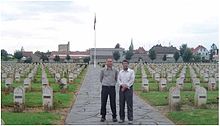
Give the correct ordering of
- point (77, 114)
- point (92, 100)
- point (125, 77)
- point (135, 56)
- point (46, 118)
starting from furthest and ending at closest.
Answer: point (135, 56) < point (92, 100) < point (77, 114) < point (46, 118) < point (125, 77)

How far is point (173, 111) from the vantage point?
13.3m

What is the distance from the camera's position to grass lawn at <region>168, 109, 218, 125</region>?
438 inches

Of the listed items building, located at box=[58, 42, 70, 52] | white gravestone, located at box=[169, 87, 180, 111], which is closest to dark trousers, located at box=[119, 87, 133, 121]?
white gravestone, located at box=[169, 87, 180, 111]

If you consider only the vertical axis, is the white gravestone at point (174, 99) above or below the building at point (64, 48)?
below

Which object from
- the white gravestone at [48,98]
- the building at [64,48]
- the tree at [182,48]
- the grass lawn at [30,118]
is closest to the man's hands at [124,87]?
the grass lawn at [30,118]

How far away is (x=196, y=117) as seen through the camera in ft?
38.9

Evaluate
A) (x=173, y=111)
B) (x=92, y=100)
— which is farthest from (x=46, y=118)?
(x=92, y=100)

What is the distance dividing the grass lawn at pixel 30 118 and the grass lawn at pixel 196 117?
3.16 metres

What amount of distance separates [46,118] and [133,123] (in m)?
2.35

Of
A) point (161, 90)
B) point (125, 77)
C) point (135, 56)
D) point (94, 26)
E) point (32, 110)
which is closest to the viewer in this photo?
point (125, 77)

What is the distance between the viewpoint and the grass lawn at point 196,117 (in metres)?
11.1

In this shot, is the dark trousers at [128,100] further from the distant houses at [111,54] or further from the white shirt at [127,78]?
the distant houses at [111,54]

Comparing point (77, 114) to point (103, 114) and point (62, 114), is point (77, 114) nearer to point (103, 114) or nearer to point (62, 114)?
point (62, 114)

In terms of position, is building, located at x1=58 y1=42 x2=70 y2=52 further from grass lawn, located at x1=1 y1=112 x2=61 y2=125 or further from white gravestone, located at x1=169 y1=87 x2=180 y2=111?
grass lawn, located at x1=1 y1=112 x2=61 y2=125
